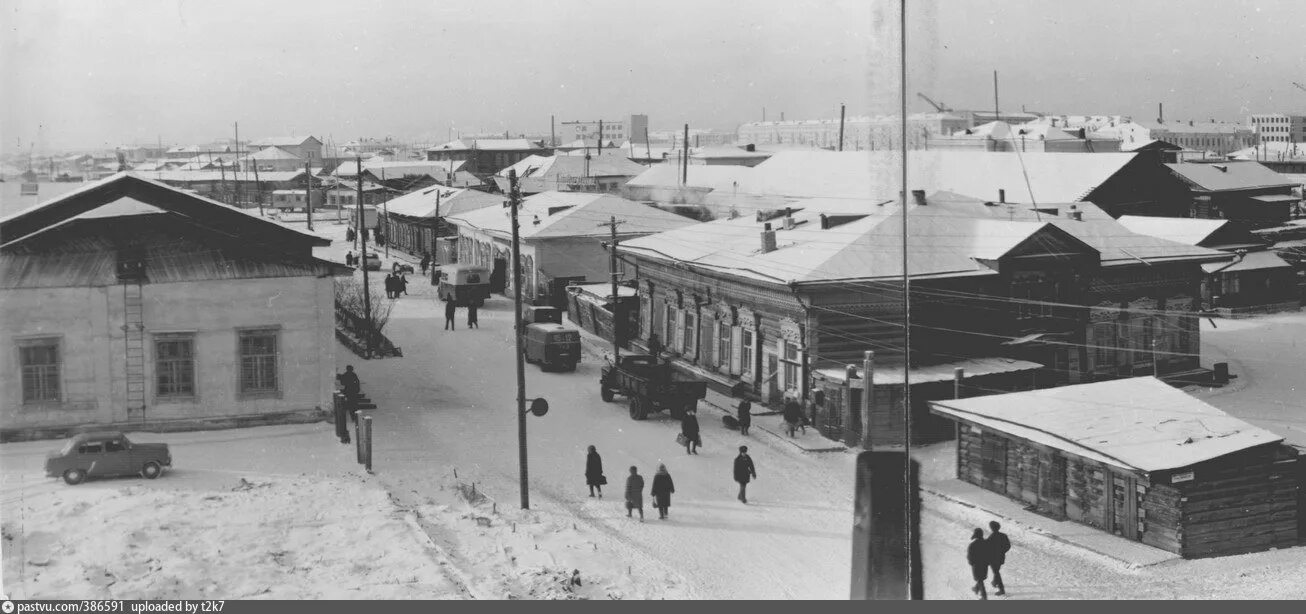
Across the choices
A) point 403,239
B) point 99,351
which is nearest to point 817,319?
point 99,351

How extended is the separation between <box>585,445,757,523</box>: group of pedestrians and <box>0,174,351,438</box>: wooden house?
307 inches

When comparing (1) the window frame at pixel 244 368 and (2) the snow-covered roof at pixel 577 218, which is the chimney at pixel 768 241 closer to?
(1) the window frame at pixel 244 368

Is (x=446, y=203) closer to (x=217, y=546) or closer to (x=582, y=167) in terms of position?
(x=582, y=167)

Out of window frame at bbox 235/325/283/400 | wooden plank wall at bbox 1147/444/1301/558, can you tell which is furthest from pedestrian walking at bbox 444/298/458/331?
wooden plank wall at bbox 1147/444/1301/558

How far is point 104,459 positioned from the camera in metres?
22.1

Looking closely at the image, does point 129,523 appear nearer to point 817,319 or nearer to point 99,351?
point 99,351

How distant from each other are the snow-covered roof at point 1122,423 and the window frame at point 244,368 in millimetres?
14187

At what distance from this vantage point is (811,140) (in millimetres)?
139875

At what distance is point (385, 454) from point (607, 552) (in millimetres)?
7749

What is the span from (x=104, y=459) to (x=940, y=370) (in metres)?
18.3

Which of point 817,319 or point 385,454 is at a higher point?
point 817,319

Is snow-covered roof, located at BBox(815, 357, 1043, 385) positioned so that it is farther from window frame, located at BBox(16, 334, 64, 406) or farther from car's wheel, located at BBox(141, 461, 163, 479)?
window frame, located at BBox(16, 334, 64, 406)

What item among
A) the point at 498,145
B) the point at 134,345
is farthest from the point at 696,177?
the point at 498,145
